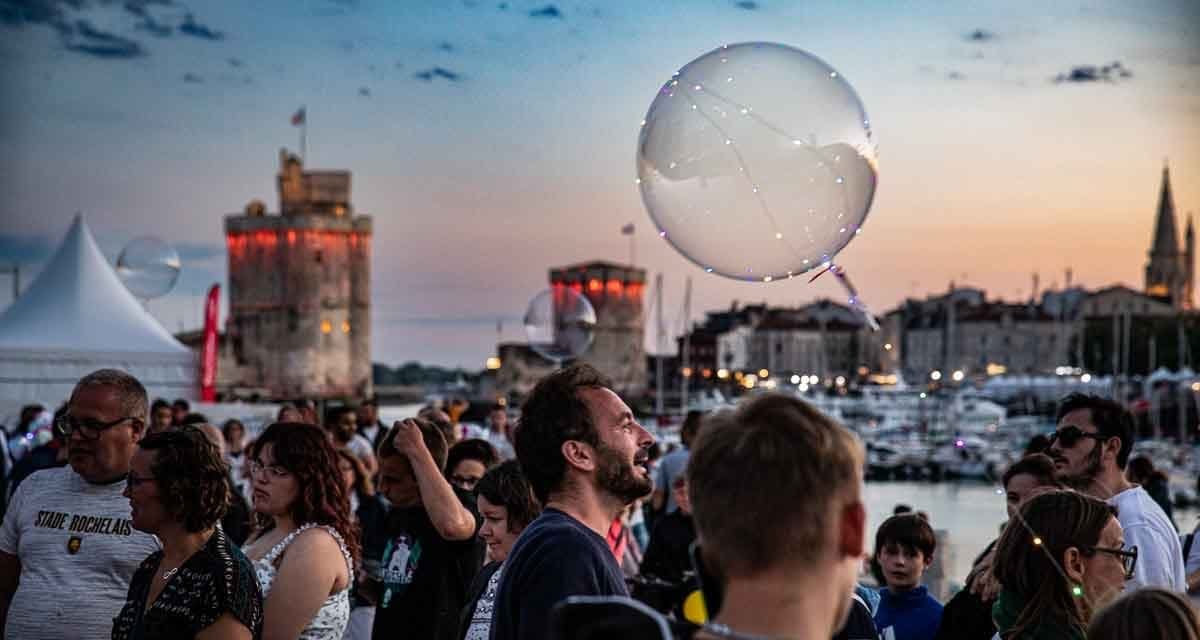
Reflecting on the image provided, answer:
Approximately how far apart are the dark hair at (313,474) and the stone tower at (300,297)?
61.2 meters

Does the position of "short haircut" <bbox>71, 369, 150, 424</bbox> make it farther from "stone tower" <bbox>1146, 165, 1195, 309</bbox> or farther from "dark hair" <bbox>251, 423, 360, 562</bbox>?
"stone tower" <bbox>1146, 165, 1195, 309</bbox>

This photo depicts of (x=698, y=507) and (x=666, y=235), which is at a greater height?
(x=666, y=235)

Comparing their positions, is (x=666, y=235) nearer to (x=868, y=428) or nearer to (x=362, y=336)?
(x=868, y=428)

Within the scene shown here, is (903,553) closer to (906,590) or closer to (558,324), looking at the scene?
(906,590)

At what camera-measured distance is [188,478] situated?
12.4ft

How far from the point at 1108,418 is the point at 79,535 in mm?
3007

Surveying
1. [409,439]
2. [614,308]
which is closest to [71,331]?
[409,439]

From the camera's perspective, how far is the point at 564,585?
9.70 ft

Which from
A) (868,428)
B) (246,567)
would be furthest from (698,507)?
(868,428)

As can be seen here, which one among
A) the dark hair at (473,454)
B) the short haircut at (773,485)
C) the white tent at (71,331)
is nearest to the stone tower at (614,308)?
the white tent at (71,331)

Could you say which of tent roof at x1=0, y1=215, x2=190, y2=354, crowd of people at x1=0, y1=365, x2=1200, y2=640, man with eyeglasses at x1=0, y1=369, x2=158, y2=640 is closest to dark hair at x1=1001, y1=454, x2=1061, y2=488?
crowd of people at x1=0, y1=365, x2=1200, y2=640

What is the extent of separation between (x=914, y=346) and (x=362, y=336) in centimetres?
6339

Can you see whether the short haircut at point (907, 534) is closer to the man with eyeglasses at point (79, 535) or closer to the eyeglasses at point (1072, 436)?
the eyeglasses at point (1072, 436)

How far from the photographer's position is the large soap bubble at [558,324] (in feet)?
52.6
